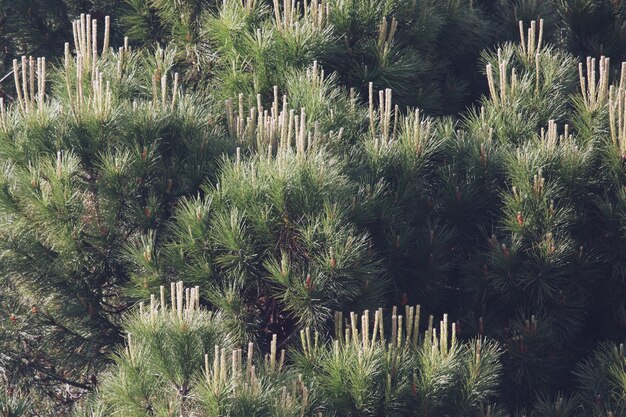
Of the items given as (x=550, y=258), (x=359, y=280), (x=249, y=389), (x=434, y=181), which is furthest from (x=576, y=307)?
(x=249, y=389)

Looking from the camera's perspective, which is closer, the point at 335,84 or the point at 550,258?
the point at 550,258

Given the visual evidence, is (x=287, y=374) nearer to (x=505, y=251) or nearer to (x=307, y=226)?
(x=307, y=226)

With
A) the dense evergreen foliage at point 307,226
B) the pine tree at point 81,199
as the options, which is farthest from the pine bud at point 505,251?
the pine tree at point 81,199

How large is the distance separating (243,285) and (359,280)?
0.52m

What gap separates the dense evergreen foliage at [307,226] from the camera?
4730 millimetres

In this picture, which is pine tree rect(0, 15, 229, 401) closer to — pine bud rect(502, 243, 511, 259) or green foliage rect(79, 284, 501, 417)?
green foliage rect(79, 284, 501, 417)

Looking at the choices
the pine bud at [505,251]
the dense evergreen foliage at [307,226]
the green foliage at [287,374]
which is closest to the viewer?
the green foliage at [287,374]

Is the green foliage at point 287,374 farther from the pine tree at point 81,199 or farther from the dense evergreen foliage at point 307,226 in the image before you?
the pine tree at point 81,199

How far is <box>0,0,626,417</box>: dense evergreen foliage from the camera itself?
4.73 metres

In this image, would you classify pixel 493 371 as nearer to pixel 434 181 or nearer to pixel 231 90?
pixel 434 181

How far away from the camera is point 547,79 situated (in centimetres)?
607

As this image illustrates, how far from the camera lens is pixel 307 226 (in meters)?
4.94

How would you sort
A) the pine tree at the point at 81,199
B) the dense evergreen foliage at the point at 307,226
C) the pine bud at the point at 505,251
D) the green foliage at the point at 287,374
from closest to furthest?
the green foliage at the point at 287,374, the dense evergreen foliage at the point at 307,226, the pine tree at the point at 81,199, the pine bud at the point at 505,251

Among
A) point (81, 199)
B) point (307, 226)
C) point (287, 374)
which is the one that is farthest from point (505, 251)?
point (81, 199)
